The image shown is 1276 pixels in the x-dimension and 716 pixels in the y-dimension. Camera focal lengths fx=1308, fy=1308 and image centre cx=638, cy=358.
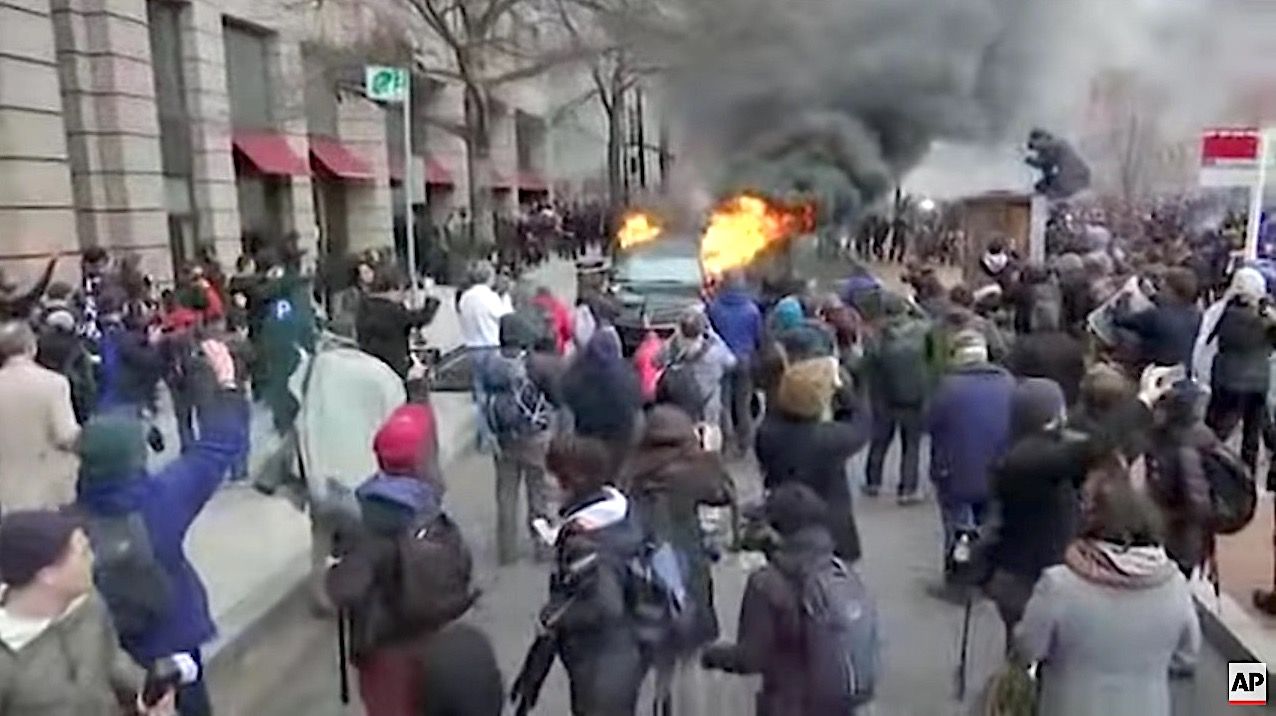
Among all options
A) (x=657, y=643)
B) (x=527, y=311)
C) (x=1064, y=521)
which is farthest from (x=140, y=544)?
(x=527, y=311)

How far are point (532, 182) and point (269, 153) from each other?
81.9 ft

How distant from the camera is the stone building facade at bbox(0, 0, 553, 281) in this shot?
15.5 meters

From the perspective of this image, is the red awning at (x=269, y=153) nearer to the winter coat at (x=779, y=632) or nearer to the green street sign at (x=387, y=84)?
the green street sign at (x=387, y=84)

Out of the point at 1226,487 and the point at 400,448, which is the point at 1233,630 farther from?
the point at 400,448

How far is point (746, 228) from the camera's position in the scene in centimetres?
1733

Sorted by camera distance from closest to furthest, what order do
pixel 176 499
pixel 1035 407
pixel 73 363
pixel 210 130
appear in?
pixel 176 499 → pixel 1035 407 → pixel 73 363 → pixel 210 130

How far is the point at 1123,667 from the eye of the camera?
3.42m

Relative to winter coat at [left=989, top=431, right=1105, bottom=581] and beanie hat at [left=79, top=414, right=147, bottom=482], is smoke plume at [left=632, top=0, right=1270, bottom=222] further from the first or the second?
beanie hat at [left=79, top=414, right=147, bottom=482]

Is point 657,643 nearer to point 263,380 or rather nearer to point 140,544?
point 140,544

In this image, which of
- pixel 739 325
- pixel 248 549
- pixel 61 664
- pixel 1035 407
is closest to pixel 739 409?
pixel 739 325

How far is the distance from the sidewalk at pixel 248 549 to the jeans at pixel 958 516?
354 centimetres

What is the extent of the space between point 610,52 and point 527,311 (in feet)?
62.3

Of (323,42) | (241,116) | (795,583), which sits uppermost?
(323,42)

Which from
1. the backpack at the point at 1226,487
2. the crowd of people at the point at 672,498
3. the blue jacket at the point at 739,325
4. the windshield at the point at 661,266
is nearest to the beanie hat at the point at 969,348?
the crowd of people at the point at 672,498
